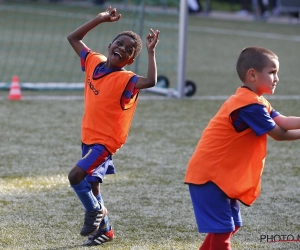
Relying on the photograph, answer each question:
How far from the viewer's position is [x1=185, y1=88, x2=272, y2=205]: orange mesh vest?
3.63 m

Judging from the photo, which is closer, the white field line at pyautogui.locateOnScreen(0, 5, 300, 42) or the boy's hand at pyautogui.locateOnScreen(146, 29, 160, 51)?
the boy's hand at pyautogui.locateOnScreen(146, 29, 160, 51)

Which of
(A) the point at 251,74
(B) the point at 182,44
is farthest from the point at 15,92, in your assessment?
(A) the point at 251,74

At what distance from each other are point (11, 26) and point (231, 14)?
934cm

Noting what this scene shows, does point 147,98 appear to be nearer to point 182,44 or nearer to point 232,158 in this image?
point 182,44

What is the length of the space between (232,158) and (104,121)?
100cm

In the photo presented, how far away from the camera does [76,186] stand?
4289 mm

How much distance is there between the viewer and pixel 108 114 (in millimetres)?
4402

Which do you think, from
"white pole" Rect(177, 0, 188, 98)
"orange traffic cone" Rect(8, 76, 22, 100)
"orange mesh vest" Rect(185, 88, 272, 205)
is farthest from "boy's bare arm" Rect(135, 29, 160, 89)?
"white pole" Rect(177, 0, 188, 98)

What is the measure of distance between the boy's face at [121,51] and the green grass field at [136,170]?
100 cm

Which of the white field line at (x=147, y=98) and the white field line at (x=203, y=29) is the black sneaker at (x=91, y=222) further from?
the white field line at (x=203, y=29)

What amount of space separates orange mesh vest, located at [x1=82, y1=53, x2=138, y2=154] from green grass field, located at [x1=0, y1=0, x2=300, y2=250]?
1.93ft

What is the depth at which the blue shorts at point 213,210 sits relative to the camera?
3.61 m

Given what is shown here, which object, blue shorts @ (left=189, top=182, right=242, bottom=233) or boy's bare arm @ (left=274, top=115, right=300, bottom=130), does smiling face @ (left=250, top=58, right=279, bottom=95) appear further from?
blue shorts @ (left=189, top=182, right=242, bottom=233)

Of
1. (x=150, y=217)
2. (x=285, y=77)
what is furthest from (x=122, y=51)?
(x=285, y=77)
